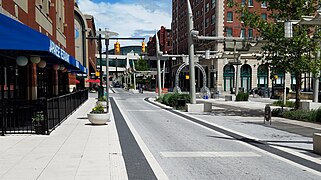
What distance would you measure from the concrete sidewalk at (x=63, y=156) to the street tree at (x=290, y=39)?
468 inches

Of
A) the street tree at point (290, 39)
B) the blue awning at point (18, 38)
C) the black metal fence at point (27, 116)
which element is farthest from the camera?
the street tree at point (290, 39)

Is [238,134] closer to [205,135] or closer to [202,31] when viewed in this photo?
[205,135]

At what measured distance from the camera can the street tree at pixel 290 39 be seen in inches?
766

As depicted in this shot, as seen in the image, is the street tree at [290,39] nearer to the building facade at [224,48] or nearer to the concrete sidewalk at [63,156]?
the concrete sidewalk at [63,156]

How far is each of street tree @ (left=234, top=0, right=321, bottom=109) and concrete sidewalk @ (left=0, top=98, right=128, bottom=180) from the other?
39.0 feet

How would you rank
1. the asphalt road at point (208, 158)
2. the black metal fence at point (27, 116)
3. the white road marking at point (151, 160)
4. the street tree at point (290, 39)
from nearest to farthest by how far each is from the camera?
1. the white road marking at point (151, 160)
2. the asphalt road at point (208, 158)
3. the black metal fence at point (27, 116)
4. the street tree at point (290, 39)

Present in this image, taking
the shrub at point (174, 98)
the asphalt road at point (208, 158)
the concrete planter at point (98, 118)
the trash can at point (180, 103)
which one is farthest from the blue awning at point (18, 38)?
the shrub at point (174, 98)

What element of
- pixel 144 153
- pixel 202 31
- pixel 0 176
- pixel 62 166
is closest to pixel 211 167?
pixel 144 153

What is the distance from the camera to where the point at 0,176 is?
278 inches

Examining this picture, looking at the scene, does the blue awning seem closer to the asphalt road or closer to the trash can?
the asphalt road

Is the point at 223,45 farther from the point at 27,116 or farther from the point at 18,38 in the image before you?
the point at 18,38

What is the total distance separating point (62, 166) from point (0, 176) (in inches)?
51.9

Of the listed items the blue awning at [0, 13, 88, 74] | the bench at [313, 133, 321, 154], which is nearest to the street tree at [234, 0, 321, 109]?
the bench at [313, 133, 321, 154]

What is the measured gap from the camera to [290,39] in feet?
63.1
